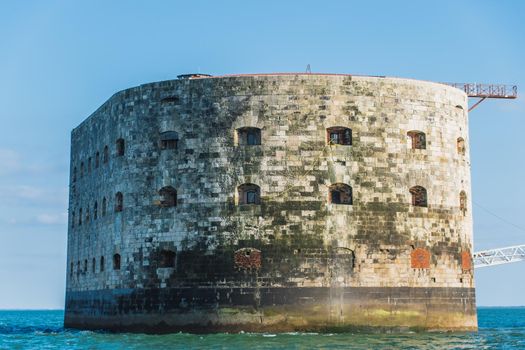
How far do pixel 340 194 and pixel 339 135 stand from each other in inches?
90.7

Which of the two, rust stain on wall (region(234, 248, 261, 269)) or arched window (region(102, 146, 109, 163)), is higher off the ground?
arched window (region(102, 146, 109, 163))

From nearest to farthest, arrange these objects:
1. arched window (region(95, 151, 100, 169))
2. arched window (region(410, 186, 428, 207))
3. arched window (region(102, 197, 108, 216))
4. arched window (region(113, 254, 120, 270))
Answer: arched window (region(410, 186, 428, 207)), arched window (region(113, 254, 120, 270)), arched window (region(102, 197, 108, 216)), arched window (region(95, 151, 100, 169))

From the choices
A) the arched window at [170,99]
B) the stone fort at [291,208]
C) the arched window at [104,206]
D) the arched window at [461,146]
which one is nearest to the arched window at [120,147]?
the stone fort at [291,208]

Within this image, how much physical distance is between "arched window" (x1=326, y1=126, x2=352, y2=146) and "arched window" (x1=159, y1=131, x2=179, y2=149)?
5974mm

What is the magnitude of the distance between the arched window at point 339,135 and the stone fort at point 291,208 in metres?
0.05

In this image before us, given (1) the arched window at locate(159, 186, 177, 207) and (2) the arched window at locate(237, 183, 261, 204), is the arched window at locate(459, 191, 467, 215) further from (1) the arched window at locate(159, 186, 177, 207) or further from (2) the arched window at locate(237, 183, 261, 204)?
(1) the arched window at locate(159, 186, 177, 207)

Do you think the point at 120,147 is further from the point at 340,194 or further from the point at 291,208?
the point at 340,194

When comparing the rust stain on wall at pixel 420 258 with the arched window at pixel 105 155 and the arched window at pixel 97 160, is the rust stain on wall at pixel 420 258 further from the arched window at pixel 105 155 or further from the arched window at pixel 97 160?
the arched window at pixel 97 160

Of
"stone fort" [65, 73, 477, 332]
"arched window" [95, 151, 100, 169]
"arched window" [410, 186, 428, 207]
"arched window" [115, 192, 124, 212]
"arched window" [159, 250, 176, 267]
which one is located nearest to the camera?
"stone fort" [65, 73, 477, 332]

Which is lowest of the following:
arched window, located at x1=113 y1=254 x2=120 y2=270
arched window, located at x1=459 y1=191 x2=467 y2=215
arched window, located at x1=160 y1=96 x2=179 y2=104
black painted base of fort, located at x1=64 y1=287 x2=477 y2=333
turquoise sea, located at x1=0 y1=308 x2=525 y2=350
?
turquoise sea, located at x1=0 y1=308 x2=525 y2=350

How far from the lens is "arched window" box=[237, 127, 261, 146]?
118 feet

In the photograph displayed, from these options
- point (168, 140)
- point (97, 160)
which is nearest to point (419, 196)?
point (168, 140)

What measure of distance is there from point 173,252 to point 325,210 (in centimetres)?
609

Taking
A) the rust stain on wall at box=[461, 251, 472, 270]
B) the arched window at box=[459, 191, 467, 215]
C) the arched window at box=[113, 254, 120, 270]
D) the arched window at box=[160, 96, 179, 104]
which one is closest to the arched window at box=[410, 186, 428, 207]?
the arched window at box=[459, 191, 467, 215]
